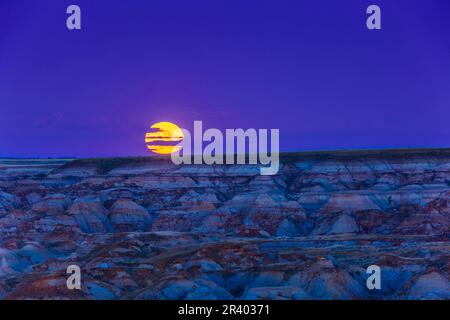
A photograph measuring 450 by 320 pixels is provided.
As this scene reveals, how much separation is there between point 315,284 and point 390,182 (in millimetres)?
31148

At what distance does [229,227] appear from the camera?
191 feet

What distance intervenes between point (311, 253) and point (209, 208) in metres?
19.2

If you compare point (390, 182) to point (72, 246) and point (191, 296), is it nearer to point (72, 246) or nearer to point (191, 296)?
point (72, 246)

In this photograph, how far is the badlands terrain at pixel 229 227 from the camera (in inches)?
1411

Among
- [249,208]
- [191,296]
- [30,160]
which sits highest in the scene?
[30,160]

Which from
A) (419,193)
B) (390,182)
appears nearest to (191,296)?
(419,193)

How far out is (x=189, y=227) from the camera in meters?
59.4

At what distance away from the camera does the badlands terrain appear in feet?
118

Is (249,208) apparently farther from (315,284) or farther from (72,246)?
(315,284)

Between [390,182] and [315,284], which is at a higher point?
[390,182]
